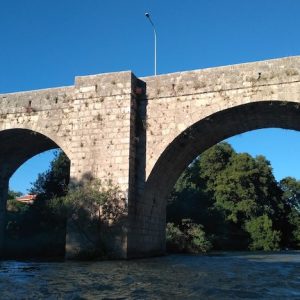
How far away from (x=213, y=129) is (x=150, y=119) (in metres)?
2.23

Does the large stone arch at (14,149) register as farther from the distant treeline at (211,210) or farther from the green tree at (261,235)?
the green tree at (261,235)

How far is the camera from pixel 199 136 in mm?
15844

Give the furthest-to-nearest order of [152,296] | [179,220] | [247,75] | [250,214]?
[250,214] < [179,220] < [247,75] < [152,296]

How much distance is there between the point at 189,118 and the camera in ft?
49.1

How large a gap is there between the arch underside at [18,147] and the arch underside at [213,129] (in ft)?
16.4

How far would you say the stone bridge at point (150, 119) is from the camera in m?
14.4

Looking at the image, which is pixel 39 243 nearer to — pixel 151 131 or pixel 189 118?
pixel 151 131

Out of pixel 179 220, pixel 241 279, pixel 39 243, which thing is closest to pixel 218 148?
pixel 179 220

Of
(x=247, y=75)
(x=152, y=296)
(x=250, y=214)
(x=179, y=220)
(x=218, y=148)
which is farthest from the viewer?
(x=218, y=148)

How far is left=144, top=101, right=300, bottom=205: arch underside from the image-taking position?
48.3 ft

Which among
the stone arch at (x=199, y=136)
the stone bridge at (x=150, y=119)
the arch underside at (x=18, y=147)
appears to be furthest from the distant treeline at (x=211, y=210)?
the stone arch at (x=199, y=136)

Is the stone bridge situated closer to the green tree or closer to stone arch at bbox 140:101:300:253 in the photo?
stone arch at bbox 140:101:300:253

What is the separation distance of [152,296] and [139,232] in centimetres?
892

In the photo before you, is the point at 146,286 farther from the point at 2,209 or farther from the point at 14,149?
the point at 2,209
